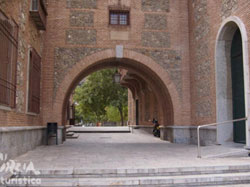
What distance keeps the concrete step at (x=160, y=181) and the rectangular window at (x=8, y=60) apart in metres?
2.71

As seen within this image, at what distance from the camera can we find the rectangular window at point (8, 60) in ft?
22.9

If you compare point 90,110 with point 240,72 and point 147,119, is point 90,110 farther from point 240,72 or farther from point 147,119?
point 240,72

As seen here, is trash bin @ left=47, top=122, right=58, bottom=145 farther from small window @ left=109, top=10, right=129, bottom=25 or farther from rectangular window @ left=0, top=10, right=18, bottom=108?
small window @ left=109, top=10, right=129, bottom=25

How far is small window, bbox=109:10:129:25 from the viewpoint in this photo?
1283 centimetres

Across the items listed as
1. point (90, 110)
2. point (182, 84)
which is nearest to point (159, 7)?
point (182, 84)

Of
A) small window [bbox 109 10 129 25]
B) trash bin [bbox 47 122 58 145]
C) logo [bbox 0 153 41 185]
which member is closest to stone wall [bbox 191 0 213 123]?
small window [bbox 109 10 129 25]

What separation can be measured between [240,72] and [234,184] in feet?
15.5

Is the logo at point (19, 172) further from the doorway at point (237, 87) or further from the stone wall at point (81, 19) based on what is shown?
the stone wall at point (81, 19)

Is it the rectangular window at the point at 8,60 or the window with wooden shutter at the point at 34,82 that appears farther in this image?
the window with wooden shutter at the point at 34,82

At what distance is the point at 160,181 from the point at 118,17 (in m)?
8.92

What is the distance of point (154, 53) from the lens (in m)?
12.6

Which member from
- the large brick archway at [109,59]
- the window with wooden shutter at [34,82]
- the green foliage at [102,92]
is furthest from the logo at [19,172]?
the green foliage at [102,92]

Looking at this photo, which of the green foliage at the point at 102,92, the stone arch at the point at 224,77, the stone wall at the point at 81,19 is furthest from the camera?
the green foliage at the point at 102,92

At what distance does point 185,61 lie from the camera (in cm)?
1277
